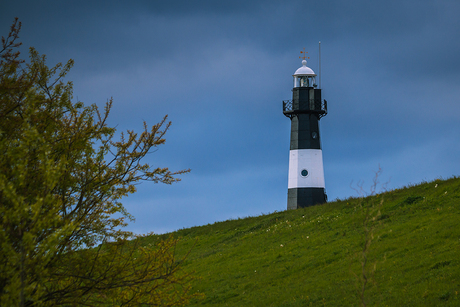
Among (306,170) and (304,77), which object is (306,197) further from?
(304,77)

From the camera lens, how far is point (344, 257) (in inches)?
797

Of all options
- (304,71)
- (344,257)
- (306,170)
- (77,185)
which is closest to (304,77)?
(304,71)

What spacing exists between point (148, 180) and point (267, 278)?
10652 millimetres

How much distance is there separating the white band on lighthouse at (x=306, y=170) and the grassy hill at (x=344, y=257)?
25.2ft

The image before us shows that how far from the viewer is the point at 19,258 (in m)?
7.68

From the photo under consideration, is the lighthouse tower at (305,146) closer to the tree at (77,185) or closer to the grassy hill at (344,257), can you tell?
the grassy hill at (344,257)

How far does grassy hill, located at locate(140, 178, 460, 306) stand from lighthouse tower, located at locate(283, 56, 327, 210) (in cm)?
754

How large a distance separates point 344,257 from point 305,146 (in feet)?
73.2

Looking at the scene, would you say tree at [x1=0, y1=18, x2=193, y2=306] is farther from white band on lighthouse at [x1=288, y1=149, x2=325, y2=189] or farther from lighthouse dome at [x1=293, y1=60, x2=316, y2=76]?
lighthouse dome at [x1=293, y1=60, x2=316, y2=76]

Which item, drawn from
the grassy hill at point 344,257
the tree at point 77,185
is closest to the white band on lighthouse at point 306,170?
the grassy hill at point 344,257

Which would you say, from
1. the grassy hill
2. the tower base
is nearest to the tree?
the grassy hill

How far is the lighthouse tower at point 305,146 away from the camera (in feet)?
134

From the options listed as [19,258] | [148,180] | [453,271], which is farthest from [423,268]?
[19,258]

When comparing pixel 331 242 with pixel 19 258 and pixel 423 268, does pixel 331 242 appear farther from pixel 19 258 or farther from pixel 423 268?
pixel 19 258
